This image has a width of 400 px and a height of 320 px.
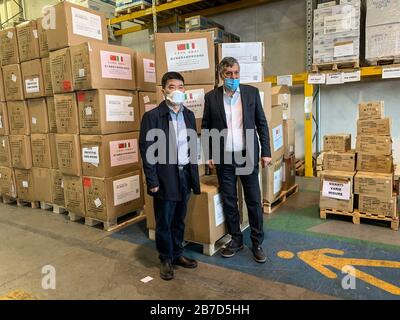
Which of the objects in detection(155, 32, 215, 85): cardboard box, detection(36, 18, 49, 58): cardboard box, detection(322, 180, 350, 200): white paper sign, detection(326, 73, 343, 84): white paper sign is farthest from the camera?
detection(326, 73, 343, 84): white paper sign

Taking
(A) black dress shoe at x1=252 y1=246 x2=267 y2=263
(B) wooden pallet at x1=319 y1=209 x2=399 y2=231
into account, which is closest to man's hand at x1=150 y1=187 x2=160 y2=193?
(A) black dress shoe at x1=252 y1=246 x2=267 y2=263

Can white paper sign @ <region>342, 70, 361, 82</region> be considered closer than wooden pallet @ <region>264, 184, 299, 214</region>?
No

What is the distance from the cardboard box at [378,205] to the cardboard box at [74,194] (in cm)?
321

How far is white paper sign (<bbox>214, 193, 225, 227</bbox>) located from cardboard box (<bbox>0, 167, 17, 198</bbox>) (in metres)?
3.62

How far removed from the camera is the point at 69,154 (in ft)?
12.8

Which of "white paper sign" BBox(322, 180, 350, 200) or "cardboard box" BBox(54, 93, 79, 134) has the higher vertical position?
"cardboard box" BBox(54, 93, 79, 134)

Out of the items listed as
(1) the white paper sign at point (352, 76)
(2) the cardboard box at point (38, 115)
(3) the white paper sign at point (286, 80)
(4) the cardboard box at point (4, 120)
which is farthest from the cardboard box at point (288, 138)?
(4) the cardboard box at point (4, 120)

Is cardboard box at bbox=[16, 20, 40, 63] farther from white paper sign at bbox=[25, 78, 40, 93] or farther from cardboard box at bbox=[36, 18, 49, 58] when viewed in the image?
white paper sign at bbox=[25, 78, 40, 93]

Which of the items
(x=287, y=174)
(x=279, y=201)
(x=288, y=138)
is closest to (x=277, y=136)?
(x=288, y=138)

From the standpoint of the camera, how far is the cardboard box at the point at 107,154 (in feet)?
12.0

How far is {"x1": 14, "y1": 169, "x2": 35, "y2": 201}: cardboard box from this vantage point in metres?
4.75

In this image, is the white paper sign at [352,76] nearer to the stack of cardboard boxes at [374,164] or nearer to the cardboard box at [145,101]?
the stack of cardboard boxes at [374,164]

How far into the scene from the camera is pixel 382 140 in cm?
347

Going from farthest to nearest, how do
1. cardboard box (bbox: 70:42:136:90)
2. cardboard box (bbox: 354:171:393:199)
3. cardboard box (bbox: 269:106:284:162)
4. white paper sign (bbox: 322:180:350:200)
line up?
1. cardboard box (bbox: 269:106:284:162)
2. white paper sign (bbox: 322:180:350:200)
3. cardboard box (bbox: 70:42:136:90)
4. cardboard box (bbox: 354:171:393:199)
